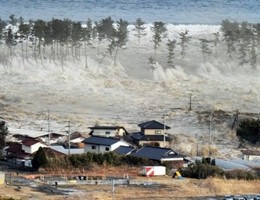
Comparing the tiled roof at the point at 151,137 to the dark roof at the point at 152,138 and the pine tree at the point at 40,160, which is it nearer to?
the dark roof at the point at 152,138

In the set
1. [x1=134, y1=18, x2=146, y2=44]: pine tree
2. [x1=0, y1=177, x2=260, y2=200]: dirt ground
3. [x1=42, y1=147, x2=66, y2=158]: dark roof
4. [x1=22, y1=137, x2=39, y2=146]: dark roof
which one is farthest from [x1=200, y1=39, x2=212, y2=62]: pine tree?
[x1=0, y1=177, x2=260, y2=200]: dirt ground

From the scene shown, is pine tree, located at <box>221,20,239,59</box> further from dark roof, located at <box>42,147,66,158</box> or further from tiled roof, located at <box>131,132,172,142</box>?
dark roof, located at <box>42,147,66,158</box>

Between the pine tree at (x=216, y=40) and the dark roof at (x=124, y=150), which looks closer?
the dark roof at (x=124, y=150)

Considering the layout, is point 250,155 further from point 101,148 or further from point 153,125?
point 101,148

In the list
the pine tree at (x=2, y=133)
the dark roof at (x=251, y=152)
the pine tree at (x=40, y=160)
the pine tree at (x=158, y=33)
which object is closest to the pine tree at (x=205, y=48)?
the pine tree at (x=158, y=33)

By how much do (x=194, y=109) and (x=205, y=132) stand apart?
Answer: 11.9ft

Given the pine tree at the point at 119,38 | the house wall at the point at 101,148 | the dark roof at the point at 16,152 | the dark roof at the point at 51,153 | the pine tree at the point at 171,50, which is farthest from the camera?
the pine tree at the point at 119,38

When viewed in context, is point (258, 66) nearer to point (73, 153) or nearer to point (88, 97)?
point (88, 97)

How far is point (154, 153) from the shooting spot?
894 inches

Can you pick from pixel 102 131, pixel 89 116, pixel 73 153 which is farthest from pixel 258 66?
pixel 73 153

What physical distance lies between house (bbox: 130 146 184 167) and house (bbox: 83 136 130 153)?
1.13 meters

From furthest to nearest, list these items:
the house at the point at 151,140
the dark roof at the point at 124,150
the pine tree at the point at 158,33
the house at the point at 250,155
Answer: the pine tree at the point at 158,33
the house at the point at 151,140
the house at the point at 250,155
the dark roof at the point at 124,150

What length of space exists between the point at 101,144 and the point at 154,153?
6.38ft

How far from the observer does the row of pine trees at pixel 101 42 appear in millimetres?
41125
